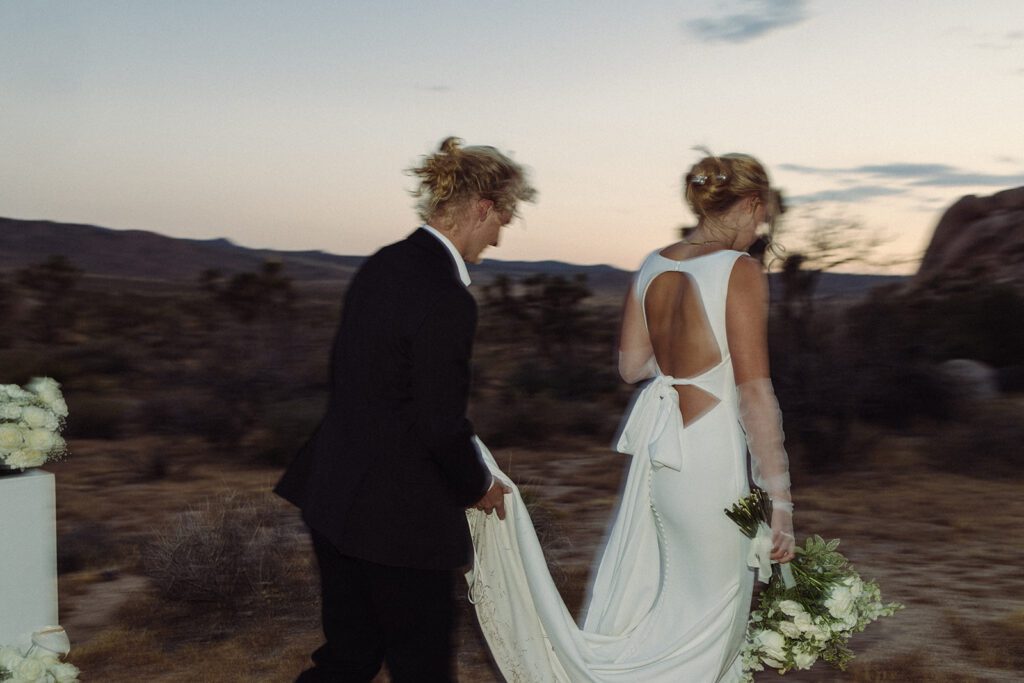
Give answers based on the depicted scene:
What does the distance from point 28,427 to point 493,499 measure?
6.51 ft

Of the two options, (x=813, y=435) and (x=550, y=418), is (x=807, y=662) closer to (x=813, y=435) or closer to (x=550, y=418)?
(x=813, y=435)

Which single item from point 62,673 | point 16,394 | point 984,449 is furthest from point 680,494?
point 984,449

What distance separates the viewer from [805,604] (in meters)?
3.03

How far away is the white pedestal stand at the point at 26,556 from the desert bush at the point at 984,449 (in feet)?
32.2

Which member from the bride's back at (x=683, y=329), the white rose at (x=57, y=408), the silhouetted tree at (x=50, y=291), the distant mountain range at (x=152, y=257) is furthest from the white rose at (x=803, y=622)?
the distant mountain range at (x=152, y=257)

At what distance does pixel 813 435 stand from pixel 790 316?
1290 mm

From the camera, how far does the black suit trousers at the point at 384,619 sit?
8.88ft

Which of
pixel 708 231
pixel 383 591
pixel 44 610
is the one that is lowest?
pixel 44 610

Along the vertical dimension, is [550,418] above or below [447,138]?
below

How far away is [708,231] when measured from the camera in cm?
304

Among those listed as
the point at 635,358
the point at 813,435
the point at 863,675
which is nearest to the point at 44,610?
the point at 635,358

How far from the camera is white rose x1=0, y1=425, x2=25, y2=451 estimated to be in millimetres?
3783

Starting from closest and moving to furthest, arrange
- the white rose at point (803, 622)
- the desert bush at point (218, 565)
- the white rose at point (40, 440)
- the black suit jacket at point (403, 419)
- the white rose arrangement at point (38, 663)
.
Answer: the black suit jacket at point (403, 419) → the white rose at point (803, 622) → the white rose arrangement at point (38, 663) → the white rose at point (40, 440) → the desert bush at point (218, 565)

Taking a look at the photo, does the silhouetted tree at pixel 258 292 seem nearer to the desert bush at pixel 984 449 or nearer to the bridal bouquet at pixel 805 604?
the desert bush at pixel 984 449
